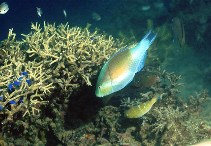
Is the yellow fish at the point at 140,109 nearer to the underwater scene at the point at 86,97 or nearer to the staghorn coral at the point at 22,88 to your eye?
the underwater scene at the point at 86,97

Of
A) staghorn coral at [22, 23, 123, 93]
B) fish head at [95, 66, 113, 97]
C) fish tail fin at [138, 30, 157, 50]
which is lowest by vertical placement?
fish head at [95, 66, 113, 97]

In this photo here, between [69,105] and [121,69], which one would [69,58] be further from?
[121,69]

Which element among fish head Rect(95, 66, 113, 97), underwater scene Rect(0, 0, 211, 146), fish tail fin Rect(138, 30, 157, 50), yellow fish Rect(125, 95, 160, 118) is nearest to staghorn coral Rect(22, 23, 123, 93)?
underwater scene Rect(0, 0, 211, 146)

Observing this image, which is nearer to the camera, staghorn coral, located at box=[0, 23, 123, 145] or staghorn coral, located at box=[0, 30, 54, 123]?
staghorn coral, located at box=[0, 30, 54, 123]

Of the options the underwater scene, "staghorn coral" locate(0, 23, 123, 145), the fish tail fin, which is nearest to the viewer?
the fish tail fin

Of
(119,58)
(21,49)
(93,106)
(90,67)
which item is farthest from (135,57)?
(21,49)

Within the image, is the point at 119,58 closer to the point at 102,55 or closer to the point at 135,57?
the point at 135,57

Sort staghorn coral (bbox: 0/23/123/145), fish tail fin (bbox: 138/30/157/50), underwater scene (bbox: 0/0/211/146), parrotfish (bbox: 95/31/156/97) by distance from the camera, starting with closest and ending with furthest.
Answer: fish tail fin (bbox: 138/30/157/50), parrotfish (bbox: 95/31/156/97), underwater scene (bbox: 0/0/211/146), staghorn coral (bbox: 0/23/123/145)

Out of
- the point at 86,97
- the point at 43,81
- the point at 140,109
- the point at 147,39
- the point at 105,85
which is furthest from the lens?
the point at 86,97

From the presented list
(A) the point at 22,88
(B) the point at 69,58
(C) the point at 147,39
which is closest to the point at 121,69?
(C) the point at 147,39

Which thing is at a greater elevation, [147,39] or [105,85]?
[147,39]

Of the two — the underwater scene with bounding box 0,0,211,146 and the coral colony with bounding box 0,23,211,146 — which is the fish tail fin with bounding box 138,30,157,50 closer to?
the underwater scene with bounding box 0,0,211,146

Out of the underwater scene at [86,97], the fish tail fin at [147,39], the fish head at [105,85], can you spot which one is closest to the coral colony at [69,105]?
the underwater scene at [86,97]

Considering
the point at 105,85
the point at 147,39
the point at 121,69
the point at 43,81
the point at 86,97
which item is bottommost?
the point at 105,85
